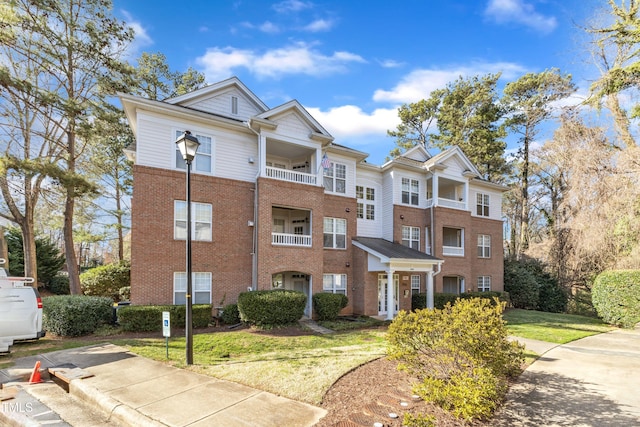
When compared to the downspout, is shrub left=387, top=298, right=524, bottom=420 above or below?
below

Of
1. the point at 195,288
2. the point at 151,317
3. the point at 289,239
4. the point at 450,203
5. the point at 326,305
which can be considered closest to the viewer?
the point at 151,317

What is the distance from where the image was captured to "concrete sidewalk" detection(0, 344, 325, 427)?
512 centimetres

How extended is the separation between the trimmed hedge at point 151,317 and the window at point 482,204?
20.4m

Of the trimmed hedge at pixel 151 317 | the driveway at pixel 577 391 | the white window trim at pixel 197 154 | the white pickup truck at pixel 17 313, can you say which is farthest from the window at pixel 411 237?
the white pickup truck at pixel 17 313

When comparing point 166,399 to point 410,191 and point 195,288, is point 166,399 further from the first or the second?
point 410,191

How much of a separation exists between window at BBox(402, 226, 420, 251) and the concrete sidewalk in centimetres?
1583

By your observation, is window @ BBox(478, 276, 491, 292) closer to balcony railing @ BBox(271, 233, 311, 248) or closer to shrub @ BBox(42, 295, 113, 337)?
balcony railing @ BBox(271, 233, 311, 248)

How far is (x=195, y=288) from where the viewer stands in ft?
45.7

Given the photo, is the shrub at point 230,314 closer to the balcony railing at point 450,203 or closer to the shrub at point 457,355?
the shrub at point 457,355

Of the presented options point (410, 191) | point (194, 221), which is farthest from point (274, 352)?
point (410, 191)

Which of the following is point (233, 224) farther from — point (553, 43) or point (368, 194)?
point (553, 43)

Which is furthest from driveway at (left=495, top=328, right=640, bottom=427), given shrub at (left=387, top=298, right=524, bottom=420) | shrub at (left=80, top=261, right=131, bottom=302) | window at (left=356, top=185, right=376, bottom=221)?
shrub at (left=80, top=261, right=131, bottom=302)

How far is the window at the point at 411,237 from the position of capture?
20.7m

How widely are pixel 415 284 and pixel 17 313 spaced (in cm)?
1844
